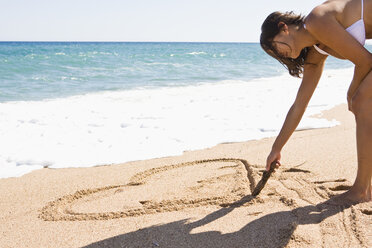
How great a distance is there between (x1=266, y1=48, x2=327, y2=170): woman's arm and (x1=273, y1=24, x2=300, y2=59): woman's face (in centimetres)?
28

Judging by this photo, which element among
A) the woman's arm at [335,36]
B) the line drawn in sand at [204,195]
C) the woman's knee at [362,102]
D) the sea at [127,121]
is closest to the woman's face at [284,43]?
the woman's arm at [335,36]

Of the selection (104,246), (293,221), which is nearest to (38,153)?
(104,246)

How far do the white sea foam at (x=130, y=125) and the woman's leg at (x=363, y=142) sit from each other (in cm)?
199

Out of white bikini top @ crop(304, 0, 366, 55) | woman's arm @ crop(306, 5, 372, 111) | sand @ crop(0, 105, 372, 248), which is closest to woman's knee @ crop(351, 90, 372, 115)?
woman's arm @ crop(306, 5, 372, 111)

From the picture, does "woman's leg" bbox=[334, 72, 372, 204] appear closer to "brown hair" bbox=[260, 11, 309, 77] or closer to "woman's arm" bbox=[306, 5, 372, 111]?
"woman's arm" bbox=[306, 5, 372, 111]

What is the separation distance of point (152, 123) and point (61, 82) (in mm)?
7151

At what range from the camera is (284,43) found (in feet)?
7.97

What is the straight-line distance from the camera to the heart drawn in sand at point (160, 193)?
9.04ft

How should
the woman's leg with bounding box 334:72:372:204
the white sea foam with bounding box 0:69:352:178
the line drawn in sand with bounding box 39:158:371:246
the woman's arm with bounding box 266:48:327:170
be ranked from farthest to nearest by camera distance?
the white sea foam with bounding box 0:69:352:178 < the woman's arm with bounding box 266:48:327:170 < the line drawn in sand with bounding box 39:158:371:246 < the woman's leg with bounding box 334:72:372:204

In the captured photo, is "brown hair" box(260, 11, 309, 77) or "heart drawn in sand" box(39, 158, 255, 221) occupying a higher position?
"brown hair" box(260, 11, 309, 77)

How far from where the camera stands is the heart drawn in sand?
2.76 m

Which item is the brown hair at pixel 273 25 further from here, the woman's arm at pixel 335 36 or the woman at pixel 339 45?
the woman's arm at pixel 335 36

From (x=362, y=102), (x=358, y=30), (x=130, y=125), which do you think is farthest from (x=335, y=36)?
(x=130, y=125)

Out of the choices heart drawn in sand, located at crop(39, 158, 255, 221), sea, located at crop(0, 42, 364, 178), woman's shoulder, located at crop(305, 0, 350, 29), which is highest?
woman's shoulder, located at crop(305, 0, 350, 29)
